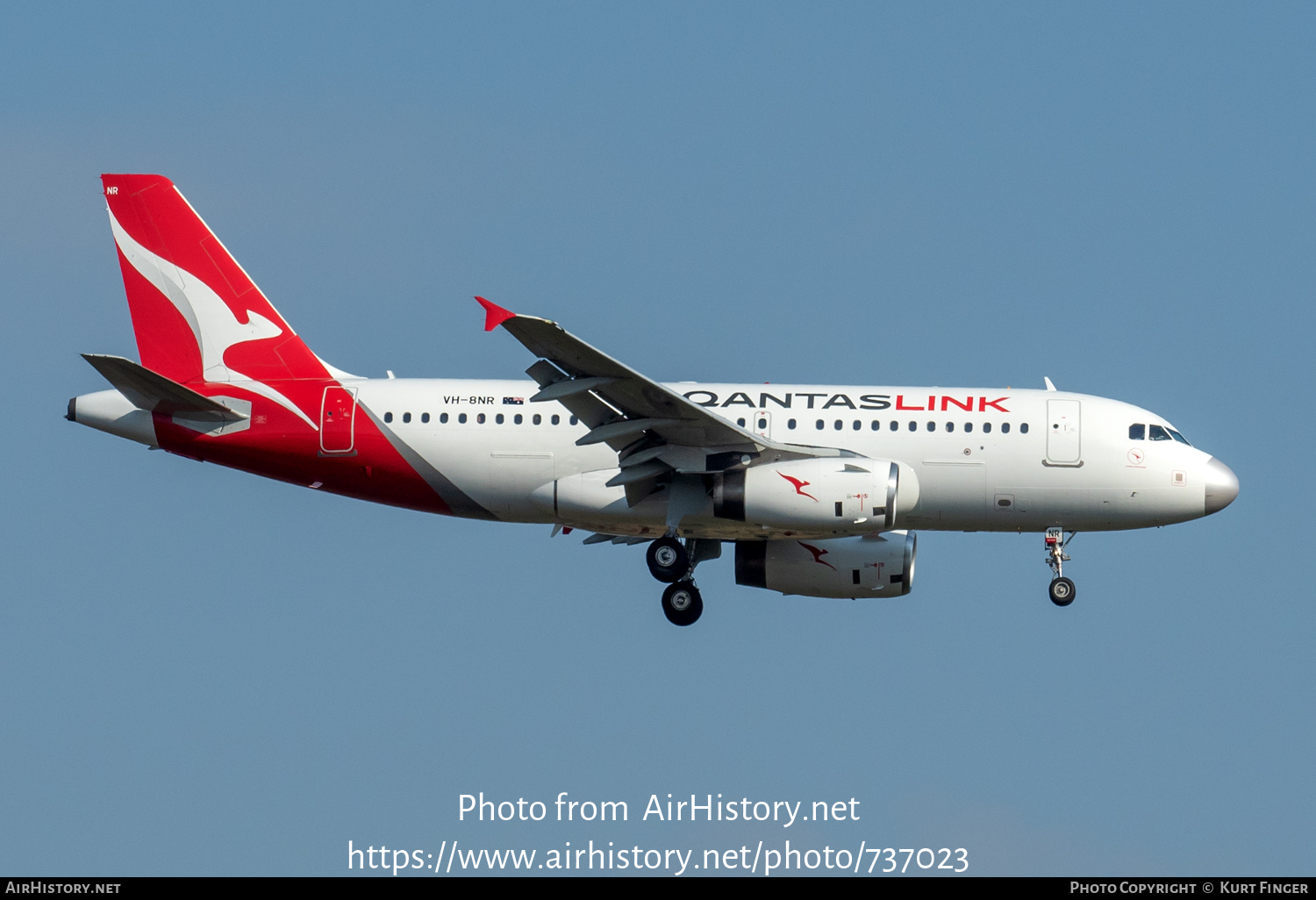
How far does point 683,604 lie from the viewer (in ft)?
107

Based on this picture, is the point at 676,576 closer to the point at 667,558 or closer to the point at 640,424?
the point at 667,558

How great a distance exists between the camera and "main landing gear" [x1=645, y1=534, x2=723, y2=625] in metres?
32.3

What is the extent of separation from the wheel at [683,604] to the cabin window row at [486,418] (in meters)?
4.04

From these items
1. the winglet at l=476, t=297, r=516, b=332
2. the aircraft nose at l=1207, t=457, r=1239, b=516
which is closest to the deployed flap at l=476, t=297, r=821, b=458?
the winglet at l=476, t=297, r=516, b=332

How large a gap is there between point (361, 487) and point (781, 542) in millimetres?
8737

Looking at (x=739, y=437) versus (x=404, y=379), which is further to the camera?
(x=404, y=379)

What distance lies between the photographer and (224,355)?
109 ft

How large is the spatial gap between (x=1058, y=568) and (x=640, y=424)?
894 centimetres

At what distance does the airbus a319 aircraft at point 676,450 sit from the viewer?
30812 millimetres

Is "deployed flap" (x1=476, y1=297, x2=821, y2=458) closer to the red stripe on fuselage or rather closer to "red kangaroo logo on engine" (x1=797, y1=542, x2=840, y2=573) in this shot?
"red kangaroo logo on engine" (x1=797, y1=542, x2=840, y2=573)

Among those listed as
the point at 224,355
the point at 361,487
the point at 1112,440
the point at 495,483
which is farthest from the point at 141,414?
the point at 1112,440

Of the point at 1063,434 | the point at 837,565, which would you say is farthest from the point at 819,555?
the point at 1063,434

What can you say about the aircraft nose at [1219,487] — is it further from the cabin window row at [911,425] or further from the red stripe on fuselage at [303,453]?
the red stripe on fuselage at [303,453]

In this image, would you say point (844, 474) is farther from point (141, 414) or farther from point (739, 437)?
point (141, 414)
